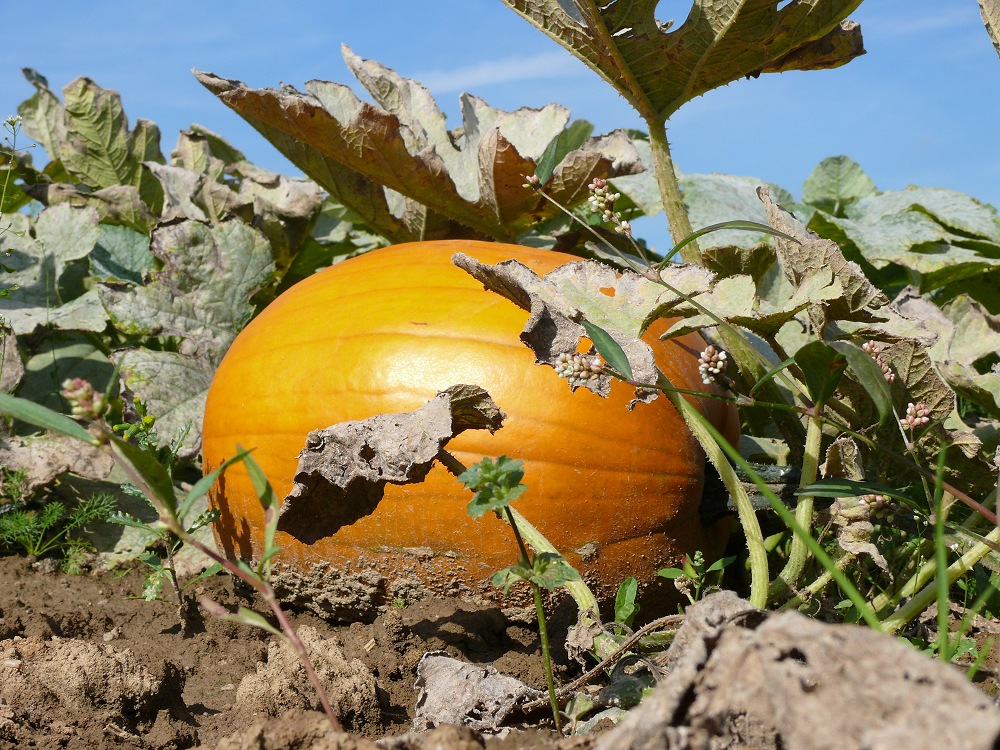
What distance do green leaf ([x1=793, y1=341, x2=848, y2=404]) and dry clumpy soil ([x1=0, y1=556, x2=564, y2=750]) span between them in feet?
2.57

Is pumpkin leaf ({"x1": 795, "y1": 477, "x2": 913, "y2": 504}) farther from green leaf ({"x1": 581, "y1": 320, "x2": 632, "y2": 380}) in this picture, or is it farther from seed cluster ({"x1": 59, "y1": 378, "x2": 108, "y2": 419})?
seed cluster ({"x1": 59, "y1": 378, "x2": 108, "y2": 419})

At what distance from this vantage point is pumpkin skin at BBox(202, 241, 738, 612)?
2055mm

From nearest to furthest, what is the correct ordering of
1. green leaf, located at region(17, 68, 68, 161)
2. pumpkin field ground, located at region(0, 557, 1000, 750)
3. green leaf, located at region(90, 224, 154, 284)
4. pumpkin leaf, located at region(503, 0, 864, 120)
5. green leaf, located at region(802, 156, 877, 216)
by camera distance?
pumpkin field ground, located at region(0, 557, 1000, 750) → pumpkin leaf, located at region(503, 0, 864, 120) → green leaf, located at region(90, 224, 154, 284) → green leaf, located at region(17, 68, 68, 161) → green leaf, located at region(802, 156, 877, 216)

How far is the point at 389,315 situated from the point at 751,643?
1.40 m

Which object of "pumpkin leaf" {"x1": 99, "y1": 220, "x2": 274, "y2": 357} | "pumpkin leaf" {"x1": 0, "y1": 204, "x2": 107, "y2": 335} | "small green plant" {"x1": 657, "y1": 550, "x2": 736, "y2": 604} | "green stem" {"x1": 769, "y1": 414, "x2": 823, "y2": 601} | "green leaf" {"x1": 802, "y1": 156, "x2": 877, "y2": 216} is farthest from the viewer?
"green leaf" {"x1": 802, "y1": 156, "x2": 877, "y2": 216}

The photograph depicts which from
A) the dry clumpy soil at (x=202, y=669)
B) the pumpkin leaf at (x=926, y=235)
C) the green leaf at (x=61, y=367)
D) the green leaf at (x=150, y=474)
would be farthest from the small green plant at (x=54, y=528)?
the pumpkin leaf at (x=926, y=235)

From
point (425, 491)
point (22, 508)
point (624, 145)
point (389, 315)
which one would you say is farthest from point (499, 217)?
point (22, 508)

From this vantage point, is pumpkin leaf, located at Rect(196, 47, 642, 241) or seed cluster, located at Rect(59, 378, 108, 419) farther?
pumpkin leaf, located at Rect(196, 47, 642, 241)

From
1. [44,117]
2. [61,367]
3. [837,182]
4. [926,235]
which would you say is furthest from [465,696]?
[837,182]

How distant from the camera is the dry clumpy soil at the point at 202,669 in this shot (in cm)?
159

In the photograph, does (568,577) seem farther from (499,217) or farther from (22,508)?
(22,508)

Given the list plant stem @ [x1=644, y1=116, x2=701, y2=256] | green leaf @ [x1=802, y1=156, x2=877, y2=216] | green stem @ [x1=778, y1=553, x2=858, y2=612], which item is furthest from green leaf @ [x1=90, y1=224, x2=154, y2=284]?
green leaf @ [x1=802, y1=156, x2=877, y2=216]

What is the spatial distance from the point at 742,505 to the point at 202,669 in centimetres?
115

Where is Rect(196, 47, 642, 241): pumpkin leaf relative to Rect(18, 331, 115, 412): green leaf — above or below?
above
